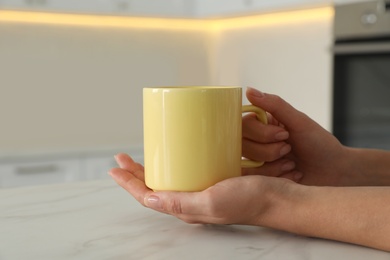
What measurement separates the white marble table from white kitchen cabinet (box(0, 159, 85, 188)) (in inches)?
74.0

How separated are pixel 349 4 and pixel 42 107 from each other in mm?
1486

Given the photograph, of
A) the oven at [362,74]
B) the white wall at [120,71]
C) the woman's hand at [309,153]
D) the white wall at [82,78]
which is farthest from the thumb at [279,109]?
the white wall at [82,78]

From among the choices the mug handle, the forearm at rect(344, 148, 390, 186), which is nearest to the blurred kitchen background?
the forearm at rect(344, 148, 390, 186)

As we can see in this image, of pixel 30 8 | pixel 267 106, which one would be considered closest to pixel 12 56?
pixel 30 8

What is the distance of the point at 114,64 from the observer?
3.03 metres

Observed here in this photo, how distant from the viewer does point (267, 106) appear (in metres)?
0.81

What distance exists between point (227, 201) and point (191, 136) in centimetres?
9

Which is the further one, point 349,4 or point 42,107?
point 42,107

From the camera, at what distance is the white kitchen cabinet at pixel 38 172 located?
8.49 ft

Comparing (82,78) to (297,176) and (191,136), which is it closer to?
(297,176)

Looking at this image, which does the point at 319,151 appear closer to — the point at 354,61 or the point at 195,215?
the point at 195,215

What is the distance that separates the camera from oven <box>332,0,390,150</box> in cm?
203

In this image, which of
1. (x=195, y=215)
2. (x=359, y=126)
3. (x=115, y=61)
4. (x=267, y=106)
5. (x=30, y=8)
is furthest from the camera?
(x=115, y=61)

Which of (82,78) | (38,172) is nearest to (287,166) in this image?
(38,172)
